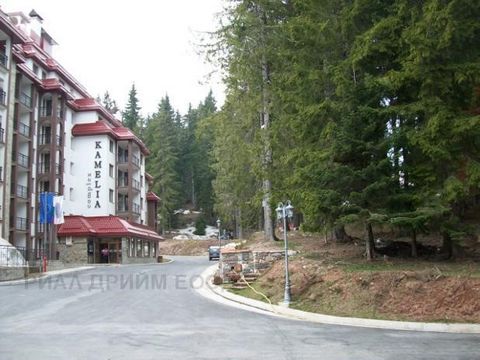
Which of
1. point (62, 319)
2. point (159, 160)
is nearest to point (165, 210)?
point (159, 160)

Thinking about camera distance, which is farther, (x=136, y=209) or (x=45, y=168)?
(x=136, y=209)

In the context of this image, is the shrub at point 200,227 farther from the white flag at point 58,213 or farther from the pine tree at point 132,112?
the white flag at point 58,213

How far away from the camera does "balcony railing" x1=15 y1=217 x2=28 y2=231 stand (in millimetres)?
41425

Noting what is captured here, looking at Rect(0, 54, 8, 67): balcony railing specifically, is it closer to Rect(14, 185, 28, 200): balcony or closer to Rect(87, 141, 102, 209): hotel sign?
Rect(14, 185, 28, 200): balcony

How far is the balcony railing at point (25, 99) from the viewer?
4264cm

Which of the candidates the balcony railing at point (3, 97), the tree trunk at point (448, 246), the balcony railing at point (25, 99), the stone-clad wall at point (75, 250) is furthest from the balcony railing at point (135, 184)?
the tree trunk at point (448, 246)

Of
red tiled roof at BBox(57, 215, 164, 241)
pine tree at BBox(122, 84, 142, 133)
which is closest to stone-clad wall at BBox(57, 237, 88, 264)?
red tiled roof at BBox(57, 215, 164, 241)

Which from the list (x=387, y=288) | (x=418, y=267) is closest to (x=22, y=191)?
(x=418, y=267)

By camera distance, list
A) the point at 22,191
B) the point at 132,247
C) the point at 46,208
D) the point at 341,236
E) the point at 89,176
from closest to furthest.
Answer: the point at 341,236 → the point at 46,208 → the point at 22,191 → the point at 132,247 → the point at 89,176

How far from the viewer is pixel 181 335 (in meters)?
12.6

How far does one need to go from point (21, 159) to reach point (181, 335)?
34.5 metres

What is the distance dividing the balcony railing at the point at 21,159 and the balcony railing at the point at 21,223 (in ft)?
14.0

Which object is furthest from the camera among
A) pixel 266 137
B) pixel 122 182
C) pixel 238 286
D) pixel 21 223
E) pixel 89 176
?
pixel 122 182

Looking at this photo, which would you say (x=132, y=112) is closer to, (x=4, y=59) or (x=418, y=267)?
(x=4, y=59)
